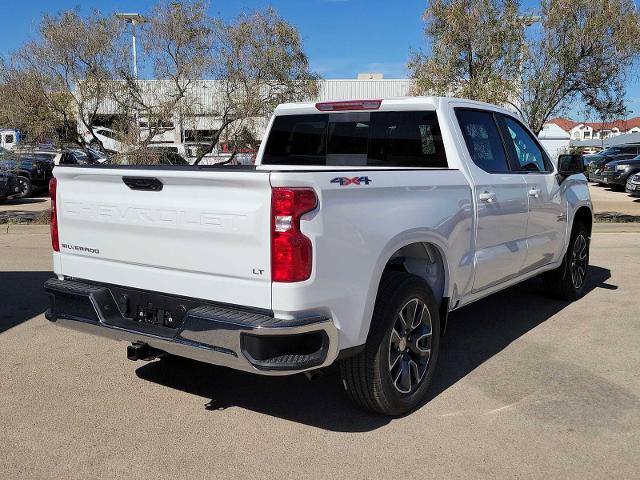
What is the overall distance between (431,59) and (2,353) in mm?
10735

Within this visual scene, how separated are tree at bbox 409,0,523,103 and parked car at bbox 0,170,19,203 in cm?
1095

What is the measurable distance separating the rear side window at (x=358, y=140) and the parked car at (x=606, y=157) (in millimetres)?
22934

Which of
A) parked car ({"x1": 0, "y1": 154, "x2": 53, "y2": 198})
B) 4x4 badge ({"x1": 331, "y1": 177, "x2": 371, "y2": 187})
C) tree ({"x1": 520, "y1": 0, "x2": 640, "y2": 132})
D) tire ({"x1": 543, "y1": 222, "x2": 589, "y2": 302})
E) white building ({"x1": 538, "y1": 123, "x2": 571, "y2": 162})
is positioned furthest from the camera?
white building ({"x1": 538, "y1": 123, "x2": 571, "y2": 162})

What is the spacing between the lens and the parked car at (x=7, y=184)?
16.5m

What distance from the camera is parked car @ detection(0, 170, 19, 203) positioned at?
16.5m

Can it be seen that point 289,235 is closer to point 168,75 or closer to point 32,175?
point 168,75

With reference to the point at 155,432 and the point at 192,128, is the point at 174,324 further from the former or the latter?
the point at 192,128

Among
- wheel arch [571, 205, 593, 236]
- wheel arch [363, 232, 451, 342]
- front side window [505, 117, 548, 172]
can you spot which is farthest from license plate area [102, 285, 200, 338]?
wheel arch [571, 205, 593, 236]

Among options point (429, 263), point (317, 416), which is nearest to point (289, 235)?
point (317, 416)

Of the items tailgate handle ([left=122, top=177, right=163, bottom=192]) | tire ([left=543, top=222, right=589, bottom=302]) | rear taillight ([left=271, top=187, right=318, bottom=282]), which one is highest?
tailgate handle ([left=122, top=177, right=163, bottom=192])

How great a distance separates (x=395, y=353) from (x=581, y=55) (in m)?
11.0

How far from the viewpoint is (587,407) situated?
4082 millimetres

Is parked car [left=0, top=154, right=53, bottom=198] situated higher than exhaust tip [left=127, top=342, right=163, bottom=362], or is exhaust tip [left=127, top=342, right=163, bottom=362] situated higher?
parked car [left=0, top=154, right=53, bottom=198]

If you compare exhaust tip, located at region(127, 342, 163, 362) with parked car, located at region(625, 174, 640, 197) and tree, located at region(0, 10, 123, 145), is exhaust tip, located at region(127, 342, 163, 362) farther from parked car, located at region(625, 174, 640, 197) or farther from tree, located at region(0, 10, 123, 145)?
parked car, located at region(625, 174, 640, 197)
